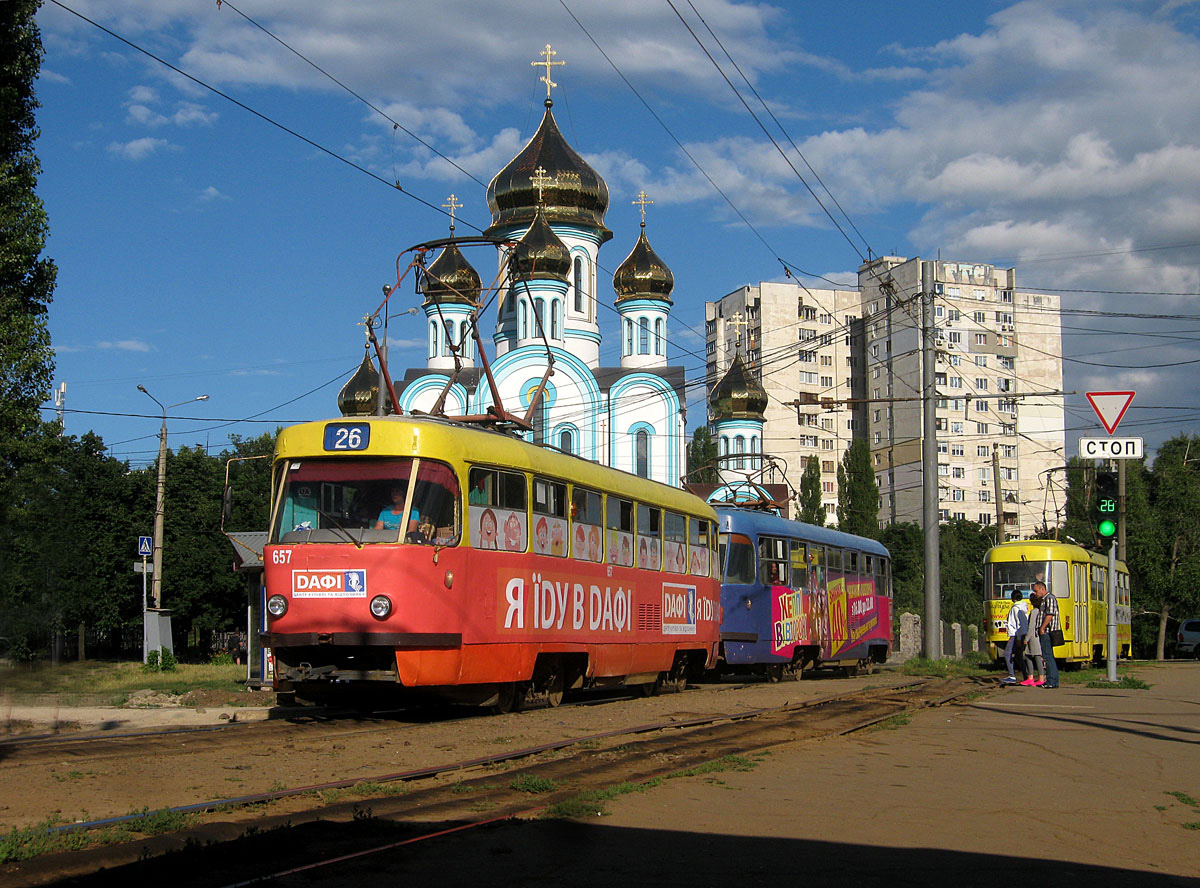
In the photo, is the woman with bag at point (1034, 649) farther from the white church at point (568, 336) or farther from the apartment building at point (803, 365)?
the apartment building at point (803, 365)

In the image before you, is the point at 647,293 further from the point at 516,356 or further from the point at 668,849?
the point at 668,849

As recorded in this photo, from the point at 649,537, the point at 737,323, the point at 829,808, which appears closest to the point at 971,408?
the point at 737,323

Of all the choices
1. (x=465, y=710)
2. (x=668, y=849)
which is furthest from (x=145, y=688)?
(x=668, y=849)

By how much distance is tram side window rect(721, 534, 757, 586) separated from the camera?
68.7 feet

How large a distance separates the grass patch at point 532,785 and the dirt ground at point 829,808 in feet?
1.79

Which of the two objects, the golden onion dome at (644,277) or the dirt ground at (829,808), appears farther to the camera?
the golden onion dome at (644,277)

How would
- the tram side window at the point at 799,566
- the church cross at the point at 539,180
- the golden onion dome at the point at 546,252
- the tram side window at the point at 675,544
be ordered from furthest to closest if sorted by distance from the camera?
the church cross at the point at 539,180
the golden onion dome at the point at 546,252
the tram side window at the point at 799,566
the tram side window at the point at 675,544

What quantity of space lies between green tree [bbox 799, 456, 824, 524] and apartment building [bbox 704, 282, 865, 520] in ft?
31.7

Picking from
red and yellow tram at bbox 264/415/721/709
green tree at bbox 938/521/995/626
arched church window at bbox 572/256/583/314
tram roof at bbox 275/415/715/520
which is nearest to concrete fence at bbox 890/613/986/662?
green tree at bbox 938/521/995/626

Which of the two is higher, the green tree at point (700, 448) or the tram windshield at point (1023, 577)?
the green tree at point (700, 448)

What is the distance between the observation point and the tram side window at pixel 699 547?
1906cm

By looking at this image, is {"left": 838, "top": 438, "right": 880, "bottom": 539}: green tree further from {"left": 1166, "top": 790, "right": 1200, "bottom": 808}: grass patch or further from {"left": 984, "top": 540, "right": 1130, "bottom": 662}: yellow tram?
{"left": 1166, "top": 790, "right": 1200, "bottom": 808}: grass patch

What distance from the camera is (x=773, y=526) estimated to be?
22.0 metres

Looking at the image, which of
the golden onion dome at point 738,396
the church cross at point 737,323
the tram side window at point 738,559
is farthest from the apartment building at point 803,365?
the tram side window at point 738,559
